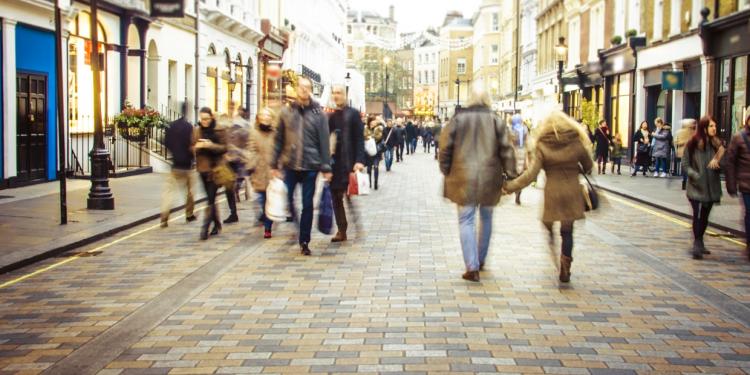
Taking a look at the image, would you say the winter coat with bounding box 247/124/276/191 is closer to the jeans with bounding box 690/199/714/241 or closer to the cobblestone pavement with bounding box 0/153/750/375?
the cobblestone pavement with bounding box 0/153/750/375

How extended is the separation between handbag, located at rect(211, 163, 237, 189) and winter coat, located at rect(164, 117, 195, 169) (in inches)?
24.9

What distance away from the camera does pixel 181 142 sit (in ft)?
40.6

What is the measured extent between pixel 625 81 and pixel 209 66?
50.4 ft

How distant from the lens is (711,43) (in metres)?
23.6

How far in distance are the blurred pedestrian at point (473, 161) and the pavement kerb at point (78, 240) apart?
445cm

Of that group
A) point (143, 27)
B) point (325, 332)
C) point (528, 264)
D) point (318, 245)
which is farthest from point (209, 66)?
point (325, 332)

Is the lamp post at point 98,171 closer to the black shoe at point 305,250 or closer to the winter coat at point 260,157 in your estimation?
the winter coat at point 260,157

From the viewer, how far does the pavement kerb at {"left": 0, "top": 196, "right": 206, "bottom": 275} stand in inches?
359

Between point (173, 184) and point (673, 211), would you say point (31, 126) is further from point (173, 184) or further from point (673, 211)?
point (673, 211)

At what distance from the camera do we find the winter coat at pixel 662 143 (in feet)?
79.8

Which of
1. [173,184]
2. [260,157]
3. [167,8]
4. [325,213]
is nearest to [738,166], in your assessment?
[325,213]

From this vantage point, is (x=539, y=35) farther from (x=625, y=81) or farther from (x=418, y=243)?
(x=418, y=243)

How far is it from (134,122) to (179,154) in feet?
33.0

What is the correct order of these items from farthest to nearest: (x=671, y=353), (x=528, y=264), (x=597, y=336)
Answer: (x=528, y=264) → (x=597, y=336) → (x=671, y=353)
